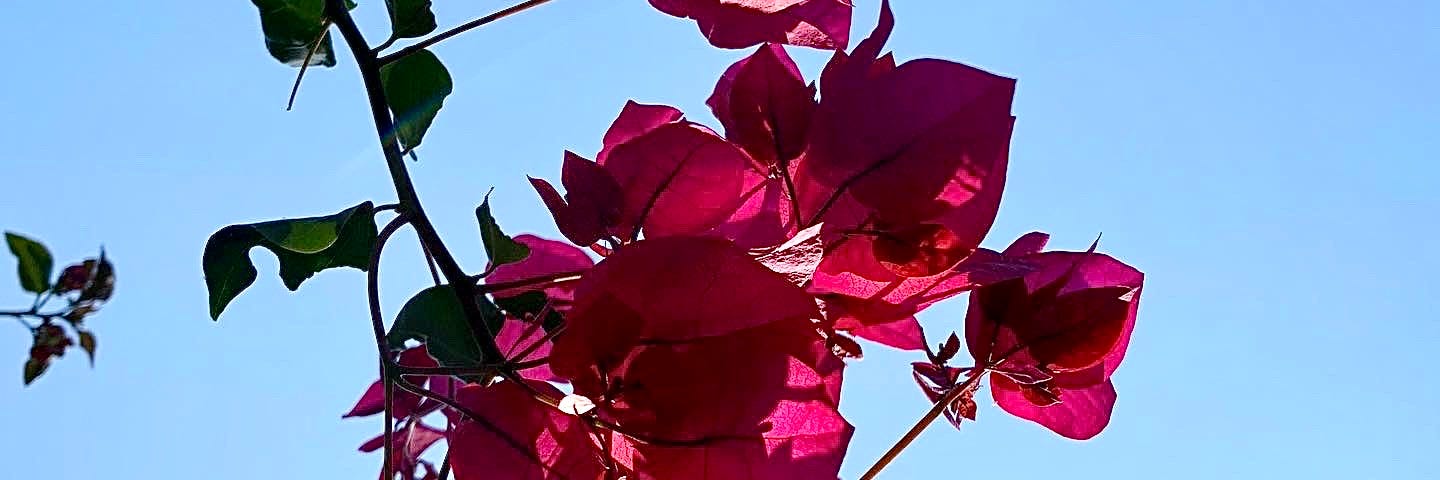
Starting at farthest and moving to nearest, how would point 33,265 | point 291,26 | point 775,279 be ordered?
point 33,265 < point 291,26 < point 775,279

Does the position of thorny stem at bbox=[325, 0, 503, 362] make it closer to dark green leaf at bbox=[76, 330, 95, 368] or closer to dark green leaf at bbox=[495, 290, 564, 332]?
dark green leaf at bbox=[495, 290, 564, 332]

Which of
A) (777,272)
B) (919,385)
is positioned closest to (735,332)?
(777,272)

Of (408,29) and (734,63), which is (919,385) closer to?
(734,63)

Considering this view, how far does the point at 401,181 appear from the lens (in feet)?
1.36

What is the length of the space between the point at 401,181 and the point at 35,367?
3.05 feet

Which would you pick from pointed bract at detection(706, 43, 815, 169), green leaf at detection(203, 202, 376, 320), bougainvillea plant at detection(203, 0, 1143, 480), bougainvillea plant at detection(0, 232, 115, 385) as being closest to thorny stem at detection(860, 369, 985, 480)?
bougainvillea plant at detection(203, 0, 1143, 480)

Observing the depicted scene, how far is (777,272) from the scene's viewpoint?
348mm

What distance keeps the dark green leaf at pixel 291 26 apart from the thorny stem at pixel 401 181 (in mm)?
27

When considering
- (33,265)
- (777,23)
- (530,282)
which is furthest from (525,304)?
(33,265)

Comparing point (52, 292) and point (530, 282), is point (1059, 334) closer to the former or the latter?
point (530, 282)

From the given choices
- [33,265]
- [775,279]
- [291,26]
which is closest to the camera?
[775,279]

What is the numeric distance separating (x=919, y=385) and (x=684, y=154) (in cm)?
14

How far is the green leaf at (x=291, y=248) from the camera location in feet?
1.33

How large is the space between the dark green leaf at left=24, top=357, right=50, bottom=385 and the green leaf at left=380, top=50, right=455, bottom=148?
0.82 m
